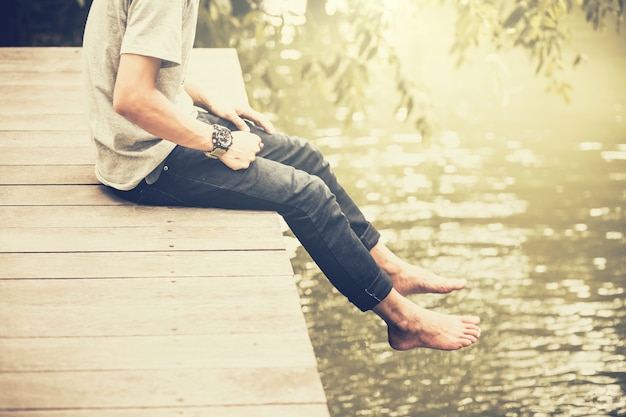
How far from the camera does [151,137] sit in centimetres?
270

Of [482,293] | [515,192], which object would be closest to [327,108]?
[515,192]

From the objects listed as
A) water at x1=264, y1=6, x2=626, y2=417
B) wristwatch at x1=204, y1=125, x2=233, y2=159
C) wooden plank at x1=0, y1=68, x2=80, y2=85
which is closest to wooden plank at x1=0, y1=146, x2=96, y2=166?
wristwatch at x1=204, y1=125, x2=233, y2=159

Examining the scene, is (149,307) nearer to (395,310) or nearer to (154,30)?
(154,30)

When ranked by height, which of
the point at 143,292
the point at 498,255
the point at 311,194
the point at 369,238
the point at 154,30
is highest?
the point at 154,30

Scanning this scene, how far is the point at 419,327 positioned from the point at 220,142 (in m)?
0.84

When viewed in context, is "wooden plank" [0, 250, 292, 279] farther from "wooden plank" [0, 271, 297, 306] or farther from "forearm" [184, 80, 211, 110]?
"forearm" [184, 80, 211, 110]

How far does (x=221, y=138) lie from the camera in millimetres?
2693

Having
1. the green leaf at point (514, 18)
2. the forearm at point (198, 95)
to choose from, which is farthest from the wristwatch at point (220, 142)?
the green leaf at point (514, 18)

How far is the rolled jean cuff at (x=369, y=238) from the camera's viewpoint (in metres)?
3.04

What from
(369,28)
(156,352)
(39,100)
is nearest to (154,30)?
(156,352)

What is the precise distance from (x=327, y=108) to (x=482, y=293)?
3977mm

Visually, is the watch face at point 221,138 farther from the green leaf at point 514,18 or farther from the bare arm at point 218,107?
the green leaf at point 514,18

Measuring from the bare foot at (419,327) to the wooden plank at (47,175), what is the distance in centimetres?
105

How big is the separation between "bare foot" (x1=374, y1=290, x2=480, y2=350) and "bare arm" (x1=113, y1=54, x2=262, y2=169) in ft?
2.02
